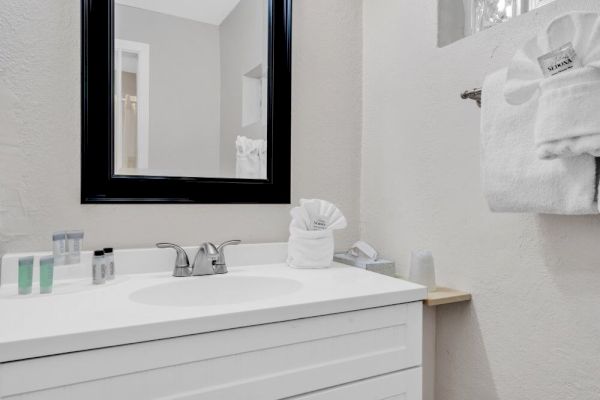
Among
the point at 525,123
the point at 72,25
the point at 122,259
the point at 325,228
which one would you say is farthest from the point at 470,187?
the point at 72,25

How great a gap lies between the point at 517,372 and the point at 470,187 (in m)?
0.47

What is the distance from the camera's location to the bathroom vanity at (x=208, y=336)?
651mm

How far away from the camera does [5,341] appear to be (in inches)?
23.8

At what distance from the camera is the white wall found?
1.17 m

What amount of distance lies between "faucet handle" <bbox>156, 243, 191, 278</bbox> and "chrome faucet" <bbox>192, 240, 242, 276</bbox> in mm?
20

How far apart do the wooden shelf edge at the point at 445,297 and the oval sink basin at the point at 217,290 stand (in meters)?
0.34

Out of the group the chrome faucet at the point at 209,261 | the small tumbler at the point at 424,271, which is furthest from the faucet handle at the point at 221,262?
the small tumbler at the point at 424,271

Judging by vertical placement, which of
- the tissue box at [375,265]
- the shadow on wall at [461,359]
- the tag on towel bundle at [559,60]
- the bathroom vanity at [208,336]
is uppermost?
the tag on towel bundle at [559,60]

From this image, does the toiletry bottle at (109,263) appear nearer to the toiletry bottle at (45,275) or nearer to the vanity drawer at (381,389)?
the toiletry bottle at (45,275)

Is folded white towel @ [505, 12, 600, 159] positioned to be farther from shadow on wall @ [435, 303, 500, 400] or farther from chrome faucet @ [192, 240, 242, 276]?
chrome faucet @ [192, 240, 242, 276]

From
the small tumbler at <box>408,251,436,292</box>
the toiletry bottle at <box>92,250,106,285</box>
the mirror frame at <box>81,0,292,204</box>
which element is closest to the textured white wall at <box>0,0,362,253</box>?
the mirror frame at <box>81,0,292,204</box>

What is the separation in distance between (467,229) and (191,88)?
3.02 feet

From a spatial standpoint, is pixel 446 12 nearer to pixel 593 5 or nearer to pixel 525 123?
pixel 593 5

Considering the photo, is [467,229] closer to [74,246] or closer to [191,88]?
[191,88]
